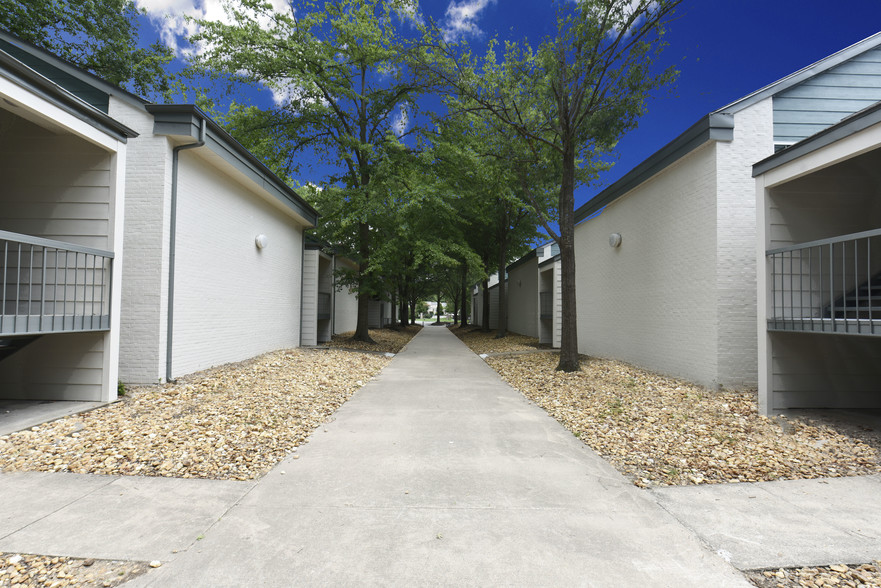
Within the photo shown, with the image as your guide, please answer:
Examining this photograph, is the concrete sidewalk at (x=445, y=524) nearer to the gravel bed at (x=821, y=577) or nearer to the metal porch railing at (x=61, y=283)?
the gravel bed at (x=821, y=577)

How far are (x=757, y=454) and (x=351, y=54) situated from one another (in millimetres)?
13132

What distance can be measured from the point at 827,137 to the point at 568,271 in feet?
14.5

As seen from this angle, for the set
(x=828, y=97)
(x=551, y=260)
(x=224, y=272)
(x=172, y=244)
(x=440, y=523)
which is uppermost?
(x=828, y=97)

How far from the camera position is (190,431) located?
4.21m

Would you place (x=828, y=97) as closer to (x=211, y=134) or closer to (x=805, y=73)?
(x=805, y=73)

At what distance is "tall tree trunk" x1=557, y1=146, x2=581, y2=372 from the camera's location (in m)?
8.23

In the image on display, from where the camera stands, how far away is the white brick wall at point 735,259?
6131mm

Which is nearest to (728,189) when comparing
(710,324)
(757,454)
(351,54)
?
(710,324)

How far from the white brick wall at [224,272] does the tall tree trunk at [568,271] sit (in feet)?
21.5

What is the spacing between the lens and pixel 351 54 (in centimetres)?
1215

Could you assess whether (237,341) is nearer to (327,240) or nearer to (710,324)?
(327,240)

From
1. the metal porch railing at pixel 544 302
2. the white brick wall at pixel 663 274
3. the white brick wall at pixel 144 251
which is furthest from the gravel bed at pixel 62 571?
the metal porch railing at pixel 544 302

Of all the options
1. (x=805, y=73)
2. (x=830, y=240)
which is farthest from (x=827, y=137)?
(x=805, y=73)

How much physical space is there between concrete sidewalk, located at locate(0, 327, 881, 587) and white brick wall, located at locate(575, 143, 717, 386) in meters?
3.48
